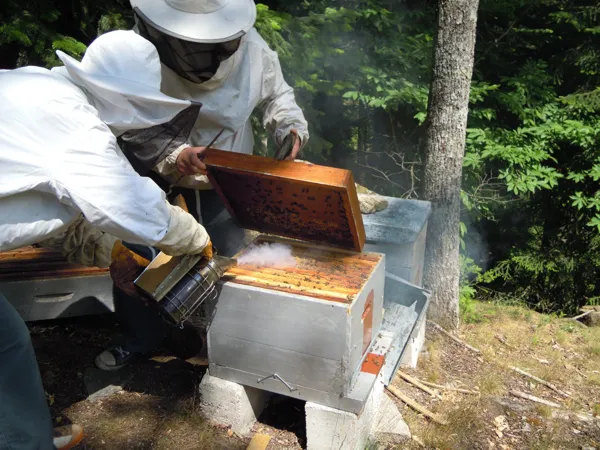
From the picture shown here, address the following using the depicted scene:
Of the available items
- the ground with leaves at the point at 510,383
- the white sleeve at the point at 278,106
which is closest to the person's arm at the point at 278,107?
the white sleeve at the point at 278,106

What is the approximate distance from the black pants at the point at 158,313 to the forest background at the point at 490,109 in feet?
4.75

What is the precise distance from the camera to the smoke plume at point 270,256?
2648 millimetres

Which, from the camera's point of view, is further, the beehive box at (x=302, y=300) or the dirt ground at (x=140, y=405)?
the dirt ground at (x=140, y=405)

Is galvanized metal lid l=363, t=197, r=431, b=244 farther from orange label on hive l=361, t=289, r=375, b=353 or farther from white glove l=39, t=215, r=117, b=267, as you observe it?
white glove l=39, t=215, r=117, b=267

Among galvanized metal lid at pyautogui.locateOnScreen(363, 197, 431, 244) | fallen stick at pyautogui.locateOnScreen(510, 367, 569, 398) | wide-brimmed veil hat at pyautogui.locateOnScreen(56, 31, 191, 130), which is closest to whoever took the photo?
wide-brimmed veil hat at pyautogui.locateOnScreen(56, 31, 191, 130)

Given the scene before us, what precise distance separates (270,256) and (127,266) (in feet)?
2.47

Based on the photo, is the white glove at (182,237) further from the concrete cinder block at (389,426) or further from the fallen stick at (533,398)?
the fallen stick at (533,398)

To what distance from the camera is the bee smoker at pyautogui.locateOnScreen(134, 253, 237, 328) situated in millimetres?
2168

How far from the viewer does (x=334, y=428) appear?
2.50 meters

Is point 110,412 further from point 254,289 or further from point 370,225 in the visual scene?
point 370,225

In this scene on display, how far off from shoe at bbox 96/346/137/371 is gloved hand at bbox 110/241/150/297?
2.96 ft

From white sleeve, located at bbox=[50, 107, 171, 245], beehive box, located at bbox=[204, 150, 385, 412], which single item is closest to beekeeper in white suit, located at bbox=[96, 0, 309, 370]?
beehive box, located at bbox=[204, 150, 385, 412]

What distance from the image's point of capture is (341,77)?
642 centimetres

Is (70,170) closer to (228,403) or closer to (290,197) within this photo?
(290,197)
